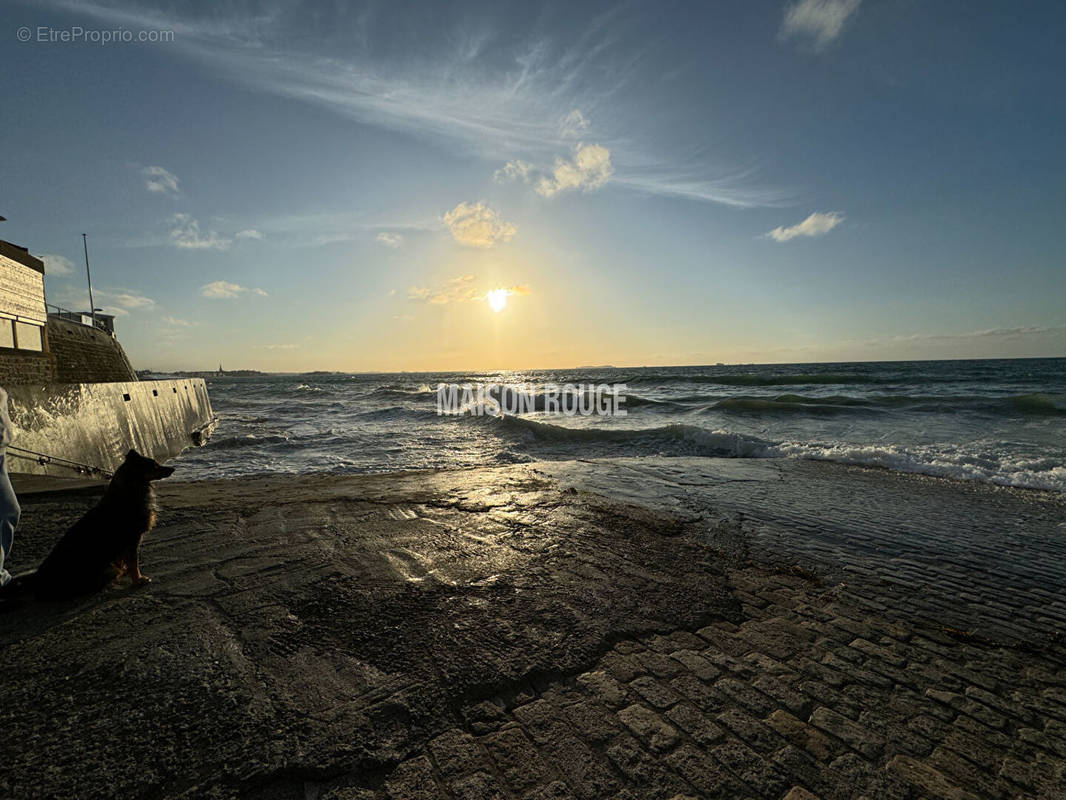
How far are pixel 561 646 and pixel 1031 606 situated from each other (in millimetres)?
4093

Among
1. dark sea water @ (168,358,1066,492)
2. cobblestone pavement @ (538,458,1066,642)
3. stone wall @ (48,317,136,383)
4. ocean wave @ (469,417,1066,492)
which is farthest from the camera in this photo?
stone wall @ (48,317,136,383)

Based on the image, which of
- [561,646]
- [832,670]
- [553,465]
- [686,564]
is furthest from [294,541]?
[553,465]

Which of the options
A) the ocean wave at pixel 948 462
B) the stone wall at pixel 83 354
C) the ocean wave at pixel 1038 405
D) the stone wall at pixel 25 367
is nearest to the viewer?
the ocean wave at pixel 948 462

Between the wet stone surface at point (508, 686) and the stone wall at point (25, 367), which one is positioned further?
the stone wall at point (25, 367)

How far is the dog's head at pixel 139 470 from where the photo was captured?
11.8 feet

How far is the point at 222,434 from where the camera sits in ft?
57.3

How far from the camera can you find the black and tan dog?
3.33 metres

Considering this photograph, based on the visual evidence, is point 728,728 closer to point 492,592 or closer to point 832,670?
point 832,670

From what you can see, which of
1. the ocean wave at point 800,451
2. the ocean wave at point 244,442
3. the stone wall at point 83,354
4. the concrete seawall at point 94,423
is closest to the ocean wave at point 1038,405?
the ocean wave at point 800,451

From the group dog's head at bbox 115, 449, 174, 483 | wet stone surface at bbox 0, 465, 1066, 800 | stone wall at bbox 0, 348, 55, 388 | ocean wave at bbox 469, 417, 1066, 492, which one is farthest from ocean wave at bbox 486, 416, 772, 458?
stone wall at bbox 0, 348, 55, 388

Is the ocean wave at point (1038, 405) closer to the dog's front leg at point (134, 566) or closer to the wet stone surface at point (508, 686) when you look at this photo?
the wet stone surface at point (508, 686)

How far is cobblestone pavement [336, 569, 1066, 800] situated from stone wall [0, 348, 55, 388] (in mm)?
15749

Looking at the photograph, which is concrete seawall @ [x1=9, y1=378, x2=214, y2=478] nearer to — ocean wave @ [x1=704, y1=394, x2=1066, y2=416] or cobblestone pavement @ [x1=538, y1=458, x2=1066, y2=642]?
cobblestone pavement @ [x1=538, y1=458, x2=1066, y2=642]

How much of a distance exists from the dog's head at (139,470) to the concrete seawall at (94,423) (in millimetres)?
6043
